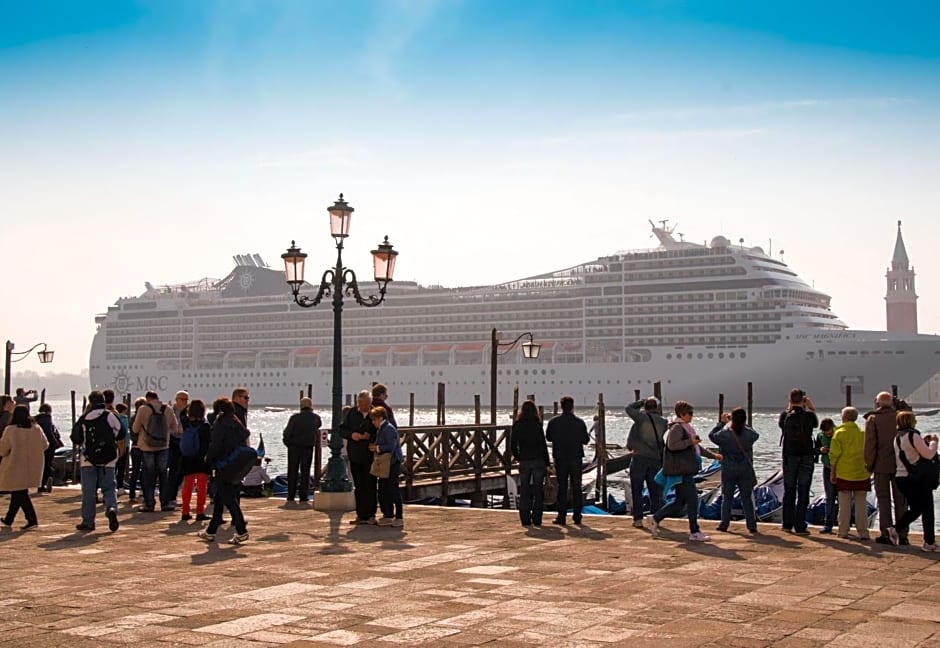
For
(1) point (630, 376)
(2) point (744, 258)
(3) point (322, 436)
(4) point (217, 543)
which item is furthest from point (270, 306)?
(4) point (217, 543)

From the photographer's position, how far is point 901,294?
5344 inches

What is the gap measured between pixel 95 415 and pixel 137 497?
4.34 metres

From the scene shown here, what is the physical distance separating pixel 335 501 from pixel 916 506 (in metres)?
6.23

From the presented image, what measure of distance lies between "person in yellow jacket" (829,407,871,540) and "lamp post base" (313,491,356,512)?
17.5 feet

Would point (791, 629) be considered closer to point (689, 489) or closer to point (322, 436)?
point (689, 489)

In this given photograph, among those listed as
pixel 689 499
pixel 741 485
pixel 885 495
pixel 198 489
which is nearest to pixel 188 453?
pixel 198 489

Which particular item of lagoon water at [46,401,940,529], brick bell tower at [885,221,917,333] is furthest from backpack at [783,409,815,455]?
brick bell tower at [885,221,917,333]

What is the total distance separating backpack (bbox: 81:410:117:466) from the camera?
10.5 meters

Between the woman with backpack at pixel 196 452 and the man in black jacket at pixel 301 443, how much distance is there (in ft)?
6.04

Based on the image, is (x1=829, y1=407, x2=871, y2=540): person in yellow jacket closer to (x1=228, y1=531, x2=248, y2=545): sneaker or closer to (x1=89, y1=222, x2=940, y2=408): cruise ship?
(x1=228, y1=531, x2=248, y2=545): sneaker

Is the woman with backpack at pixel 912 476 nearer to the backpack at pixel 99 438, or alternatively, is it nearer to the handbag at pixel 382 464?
the handbag at pixel 382 464

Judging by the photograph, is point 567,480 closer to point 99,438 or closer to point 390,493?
point 390,493

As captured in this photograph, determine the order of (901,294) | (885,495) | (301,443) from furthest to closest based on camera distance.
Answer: (901,294), (301,443), (885,495)

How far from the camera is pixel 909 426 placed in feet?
30.6
